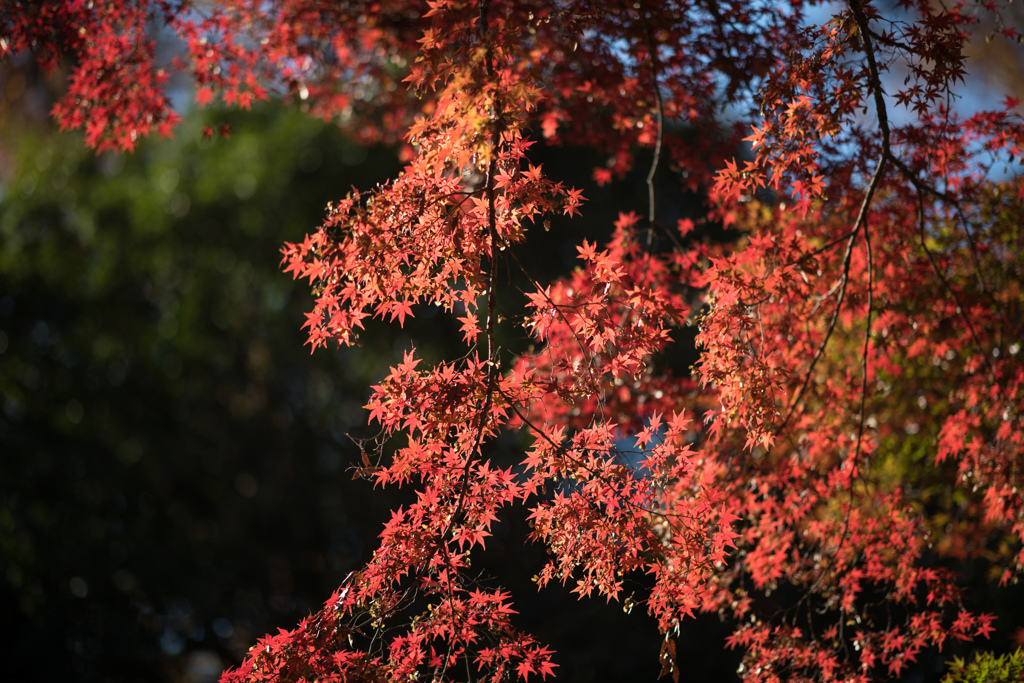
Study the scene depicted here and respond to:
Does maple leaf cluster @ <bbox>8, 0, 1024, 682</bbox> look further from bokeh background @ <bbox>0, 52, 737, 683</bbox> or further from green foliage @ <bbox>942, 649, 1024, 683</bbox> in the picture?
bokeh background @ <bbox>0, 52, 737, 683</bbox>

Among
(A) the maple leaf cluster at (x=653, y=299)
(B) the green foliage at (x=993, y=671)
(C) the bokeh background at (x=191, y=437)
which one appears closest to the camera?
(A) the maple leaf cluster at (x=653, y=299)

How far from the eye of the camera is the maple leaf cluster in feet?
5.95

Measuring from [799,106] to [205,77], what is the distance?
253cm

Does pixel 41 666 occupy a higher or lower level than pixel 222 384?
lower

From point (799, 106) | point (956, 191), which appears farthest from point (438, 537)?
point (956, 191)

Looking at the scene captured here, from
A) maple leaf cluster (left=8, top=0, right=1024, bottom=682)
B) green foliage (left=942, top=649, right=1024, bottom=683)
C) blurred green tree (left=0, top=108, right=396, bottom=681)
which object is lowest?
green foliage (left=942, top=649, right=1024, bottom=683)

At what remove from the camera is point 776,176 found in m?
2.12

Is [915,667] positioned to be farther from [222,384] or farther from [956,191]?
[222,384]

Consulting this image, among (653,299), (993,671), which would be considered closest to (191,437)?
(653,299)

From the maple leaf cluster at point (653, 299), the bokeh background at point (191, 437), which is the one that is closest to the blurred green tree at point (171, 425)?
the bokeh background at point (191, 437)

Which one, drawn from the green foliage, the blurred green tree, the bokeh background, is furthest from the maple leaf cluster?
the blurred green tree

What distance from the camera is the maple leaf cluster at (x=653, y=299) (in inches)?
71.4

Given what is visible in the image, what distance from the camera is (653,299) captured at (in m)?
2.04

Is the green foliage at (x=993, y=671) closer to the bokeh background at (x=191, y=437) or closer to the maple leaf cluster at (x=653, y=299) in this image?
the maple leaf cluster at (x=653, y=299)
